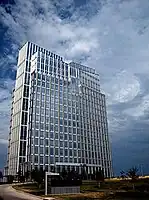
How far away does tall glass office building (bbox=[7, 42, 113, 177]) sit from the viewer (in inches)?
5925

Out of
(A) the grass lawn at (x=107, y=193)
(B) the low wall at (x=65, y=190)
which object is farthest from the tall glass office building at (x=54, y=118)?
(B) the low wall at (x=65, y=190)

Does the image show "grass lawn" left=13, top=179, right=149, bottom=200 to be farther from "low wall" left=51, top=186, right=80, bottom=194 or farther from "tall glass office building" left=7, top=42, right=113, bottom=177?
"tall glass office building" left=7, top=42, right=113, bottom=177

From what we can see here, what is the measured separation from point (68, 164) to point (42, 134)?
26.5 metres

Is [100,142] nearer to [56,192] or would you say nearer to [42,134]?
[42,134]

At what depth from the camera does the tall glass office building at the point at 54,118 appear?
15050 centimetres

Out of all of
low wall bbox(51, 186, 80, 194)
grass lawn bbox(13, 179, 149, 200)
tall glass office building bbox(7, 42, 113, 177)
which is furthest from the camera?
tall glass office building bbox(7, 42, 113, 177)

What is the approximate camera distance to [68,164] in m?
156

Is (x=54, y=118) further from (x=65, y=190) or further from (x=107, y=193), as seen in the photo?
(x=107, y=193)

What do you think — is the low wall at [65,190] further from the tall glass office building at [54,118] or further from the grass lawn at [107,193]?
the tall glass office building at [54,118]

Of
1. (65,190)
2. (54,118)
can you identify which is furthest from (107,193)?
(54,118)

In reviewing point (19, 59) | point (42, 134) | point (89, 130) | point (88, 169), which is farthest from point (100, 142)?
point (19, 59)

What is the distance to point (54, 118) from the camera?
159625 millimetres

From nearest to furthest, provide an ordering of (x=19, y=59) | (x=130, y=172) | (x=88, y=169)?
(x=130, y=172) < (x=88, y=169) < (x=19, y=59)

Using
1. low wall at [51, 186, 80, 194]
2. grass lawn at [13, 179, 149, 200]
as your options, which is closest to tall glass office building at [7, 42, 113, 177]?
grass lawn at [13, 179, 149, 200]
